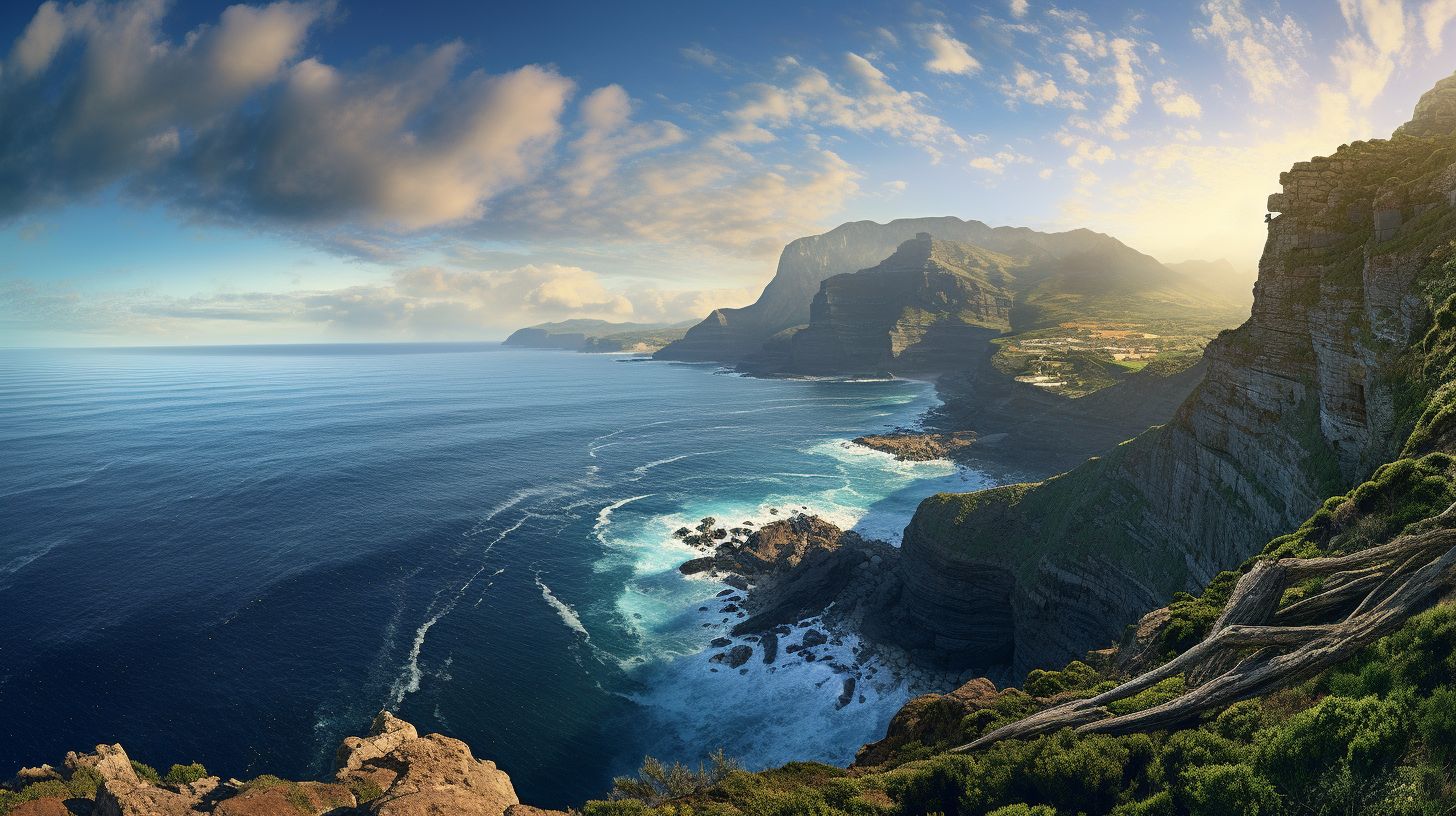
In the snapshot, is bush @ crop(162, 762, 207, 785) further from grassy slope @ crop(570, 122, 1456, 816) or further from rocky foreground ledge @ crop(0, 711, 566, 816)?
grassy slope @ crop(570, 122, 1456, 816)

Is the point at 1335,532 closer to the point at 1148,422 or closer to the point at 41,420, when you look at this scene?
the point at 1148,422

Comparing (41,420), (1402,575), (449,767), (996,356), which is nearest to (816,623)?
(449,767)

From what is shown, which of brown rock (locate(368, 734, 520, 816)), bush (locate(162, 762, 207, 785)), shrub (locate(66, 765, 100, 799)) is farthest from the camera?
bush (locate(162, 762, 207, 785))

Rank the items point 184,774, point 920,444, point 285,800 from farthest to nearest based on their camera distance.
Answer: point 920,444 → point 184,774 → point 285,800

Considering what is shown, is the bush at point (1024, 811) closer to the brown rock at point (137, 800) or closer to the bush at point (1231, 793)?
the bush at point (1231, 793)

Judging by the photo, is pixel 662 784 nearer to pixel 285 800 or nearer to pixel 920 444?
pixel 285 800

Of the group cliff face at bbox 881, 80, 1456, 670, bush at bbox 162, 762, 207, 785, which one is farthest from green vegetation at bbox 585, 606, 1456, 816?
bush at bbox 162, 762, 207, 785

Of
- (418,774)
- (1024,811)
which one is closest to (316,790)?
(418,774)
